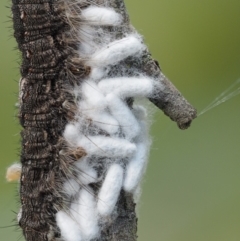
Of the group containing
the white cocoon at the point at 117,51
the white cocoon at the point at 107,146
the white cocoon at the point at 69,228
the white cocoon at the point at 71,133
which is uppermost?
the white cocoon at the point at 117,51

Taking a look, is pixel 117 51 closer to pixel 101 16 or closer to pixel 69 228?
pixel 101 16

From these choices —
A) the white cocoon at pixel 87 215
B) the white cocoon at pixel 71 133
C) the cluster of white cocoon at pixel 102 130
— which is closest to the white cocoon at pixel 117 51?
the cluster of white cocoon at pixel 102 130

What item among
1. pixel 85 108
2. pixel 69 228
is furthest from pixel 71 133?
pixel 69 228

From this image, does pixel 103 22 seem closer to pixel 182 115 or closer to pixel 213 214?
pixel 182 115

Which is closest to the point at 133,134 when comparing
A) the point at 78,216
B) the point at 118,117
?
the point at 118,117

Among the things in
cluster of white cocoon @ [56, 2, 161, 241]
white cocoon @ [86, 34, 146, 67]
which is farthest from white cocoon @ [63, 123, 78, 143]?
white cocoon @ [86, 34, 146, 67]

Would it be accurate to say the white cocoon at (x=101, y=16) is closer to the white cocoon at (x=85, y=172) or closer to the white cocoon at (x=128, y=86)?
the white cocoon at (x=128, y=86)
